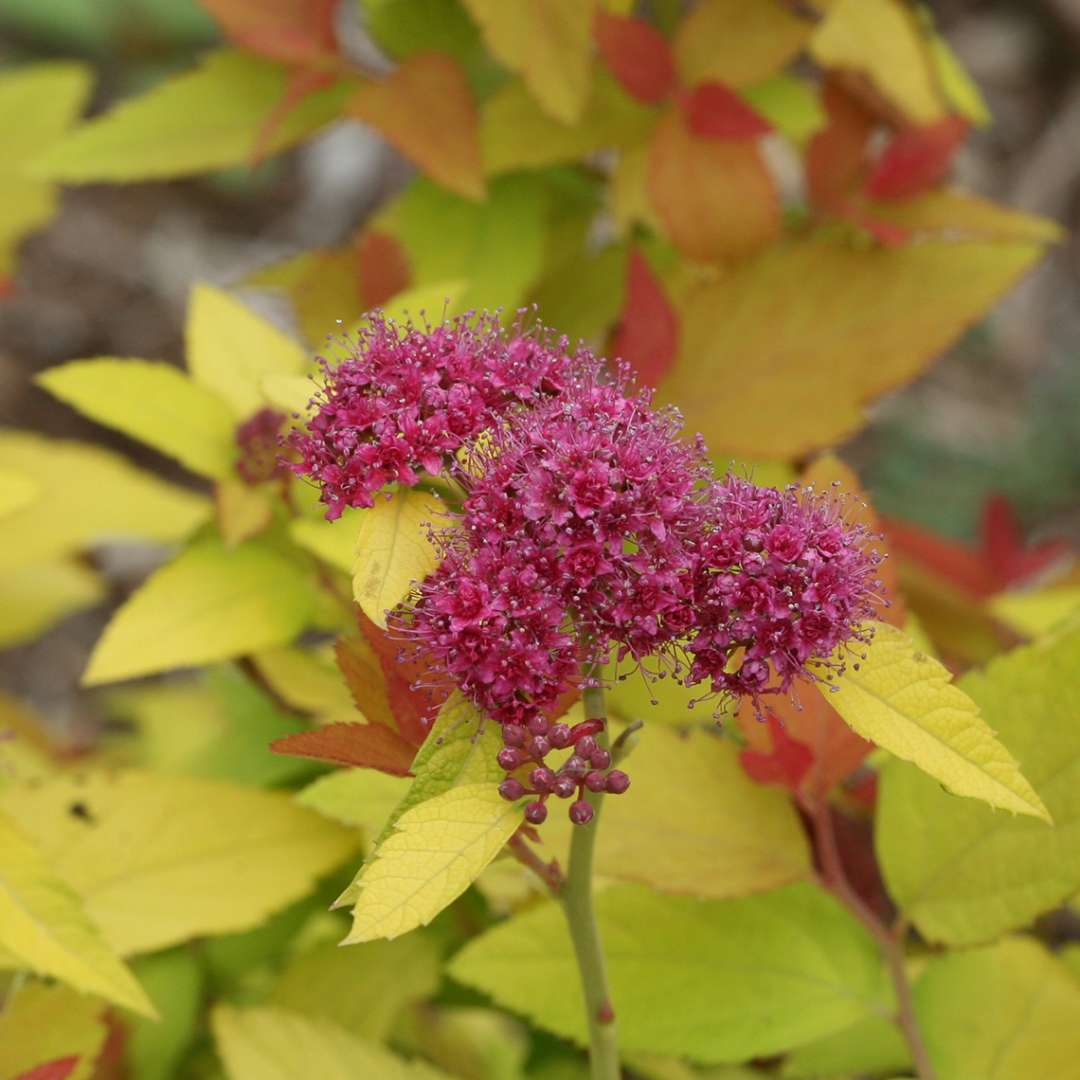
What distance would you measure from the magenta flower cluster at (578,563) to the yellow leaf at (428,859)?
0.05 feet

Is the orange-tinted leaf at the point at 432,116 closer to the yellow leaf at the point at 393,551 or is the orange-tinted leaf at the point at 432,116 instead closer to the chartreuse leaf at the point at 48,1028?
the yellow leaf at the point at 393,551

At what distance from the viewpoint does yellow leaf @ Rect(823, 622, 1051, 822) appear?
0.54m

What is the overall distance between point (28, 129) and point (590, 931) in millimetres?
1180

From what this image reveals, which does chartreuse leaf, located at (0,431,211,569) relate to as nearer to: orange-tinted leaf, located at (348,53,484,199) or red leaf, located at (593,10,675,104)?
orange-tinted leaf, located at (348,53,484,199)

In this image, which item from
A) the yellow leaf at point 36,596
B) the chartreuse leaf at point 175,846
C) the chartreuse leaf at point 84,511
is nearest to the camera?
the chartreuse leaf at point 175,846

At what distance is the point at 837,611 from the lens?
0.54 m

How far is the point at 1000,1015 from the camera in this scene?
2.71ft

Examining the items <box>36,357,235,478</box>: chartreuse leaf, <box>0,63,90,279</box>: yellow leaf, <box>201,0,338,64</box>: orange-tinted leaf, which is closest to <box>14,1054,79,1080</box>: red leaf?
<box>36,357,235,478</box>: chartreuse leaf

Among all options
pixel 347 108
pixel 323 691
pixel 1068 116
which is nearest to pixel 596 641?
pixel 323 691

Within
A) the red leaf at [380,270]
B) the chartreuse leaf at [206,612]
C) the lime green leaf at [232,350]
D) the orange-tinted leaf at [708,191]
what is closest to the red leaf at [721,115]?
the orange-tinted leaf at [708,191]

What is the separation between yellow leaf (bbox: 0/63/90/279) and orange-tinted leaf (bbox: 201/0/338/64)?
0.44 metres

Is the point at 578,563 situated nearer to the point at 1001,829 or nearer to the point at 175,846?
the point at 1001,829

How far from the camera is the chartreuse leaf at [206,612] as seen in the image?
0.88m

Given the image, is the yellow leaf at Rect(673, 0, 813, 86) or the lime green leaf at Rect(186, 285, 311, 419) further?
the yellow leaf at Rect(673, 0, 813, 86)
